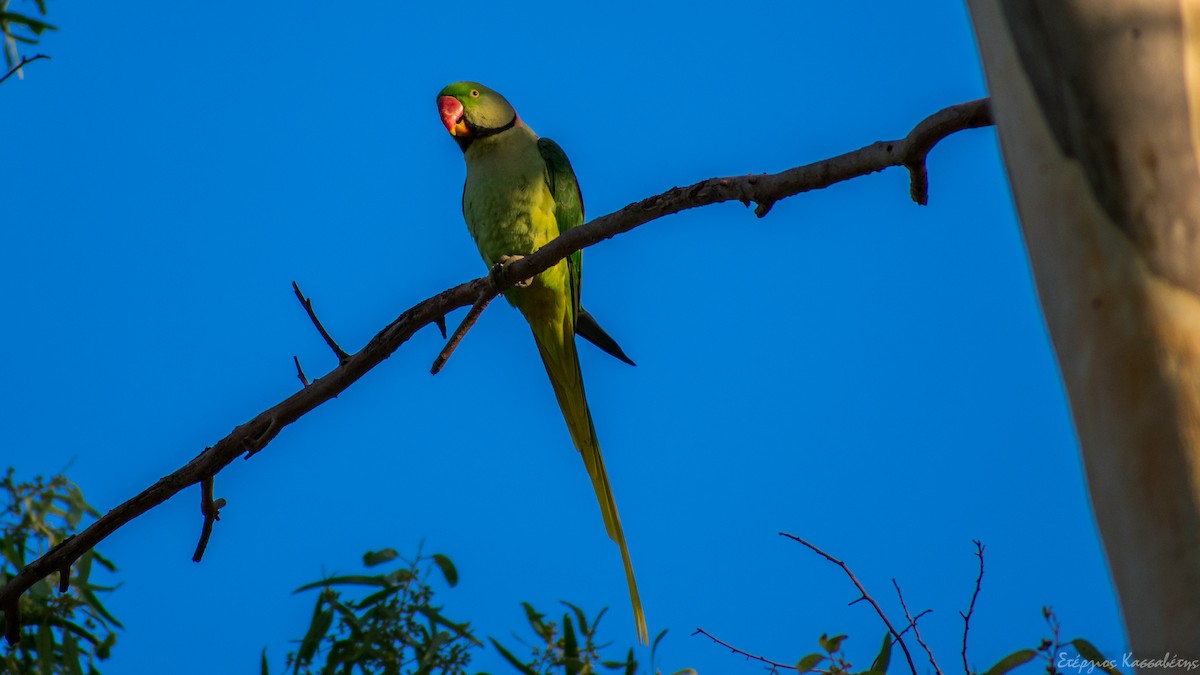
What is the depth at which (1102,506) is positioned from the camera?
58 cm

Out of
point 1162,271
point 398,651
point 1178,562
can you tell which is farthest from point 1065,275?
point 398,651

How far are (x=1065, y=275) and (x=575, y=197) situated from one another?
8.19 feet

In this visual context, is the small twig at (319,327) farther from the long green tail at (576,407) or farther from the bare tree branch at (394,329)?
the long green tail at (576,407)

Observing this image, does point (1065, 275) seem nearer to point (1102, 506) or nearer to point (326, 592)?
point (1102, 506)

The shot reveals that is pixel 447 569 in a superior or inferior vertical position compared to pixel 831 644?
superior

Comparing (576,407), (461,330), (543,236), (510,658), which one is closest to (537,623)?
(510,658)

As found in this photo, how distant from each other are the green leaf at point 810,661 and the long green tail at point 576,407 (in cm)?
72

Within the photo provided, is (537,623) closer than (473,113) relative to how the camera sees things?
Yes

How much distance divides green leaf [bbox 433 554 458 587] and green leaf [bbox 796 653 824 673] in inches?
26.6

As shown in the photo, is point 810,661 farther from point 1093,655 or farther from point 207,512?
point 207,512

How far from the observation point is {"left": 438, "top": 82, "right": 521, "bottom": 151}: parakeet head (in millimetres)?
3201

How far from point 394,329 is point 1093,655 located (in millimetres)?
1147

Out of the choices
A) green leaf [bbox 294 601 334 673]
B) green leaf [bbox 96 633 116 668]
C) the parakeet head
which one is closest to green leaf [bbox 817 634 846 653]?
green leaf [bbox 294 601 334 673]

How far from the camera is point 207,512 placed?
1.68 meters
